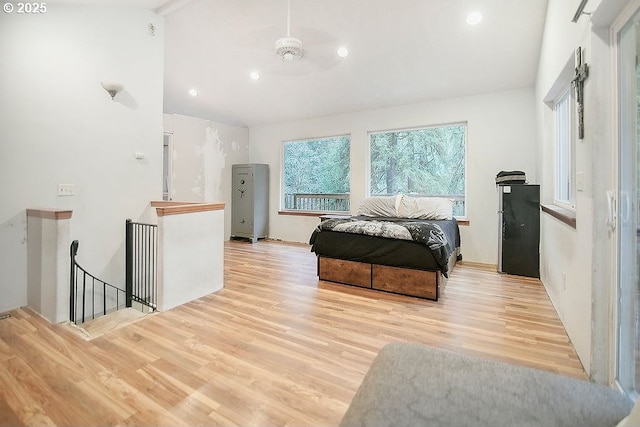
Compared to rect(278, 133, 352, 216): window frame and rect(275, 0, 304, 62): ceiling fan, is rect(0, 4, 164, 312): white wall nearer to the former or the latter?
rect(275, 0, 304, 62): ceiling fan

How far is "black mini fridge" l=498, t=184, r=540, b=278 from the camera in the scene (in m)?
3.73

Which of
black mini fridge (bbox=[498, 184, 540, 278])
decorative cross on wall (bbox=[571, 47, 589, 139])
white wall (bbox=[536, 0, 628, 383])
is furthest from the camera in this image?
black mini fridge (bbox=[498, 184, 540, 278])

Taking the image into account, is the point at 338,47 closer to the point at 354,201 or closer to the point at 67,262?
the point at 354,201

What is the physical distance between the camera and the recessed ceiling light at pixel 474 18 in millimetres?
3225

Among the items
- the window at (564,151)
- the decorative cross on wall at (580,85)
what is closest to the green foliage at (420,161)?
the window at (564,151)

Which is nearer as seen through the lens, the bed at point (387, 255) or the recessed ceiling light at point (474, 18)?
the bed at point (387, 255)

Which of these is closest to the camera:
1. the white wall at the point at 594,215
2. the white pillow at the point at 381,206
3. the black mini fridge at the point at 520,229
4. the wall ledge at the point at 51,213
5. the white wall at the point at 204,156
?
the white wall at the point at 594,215

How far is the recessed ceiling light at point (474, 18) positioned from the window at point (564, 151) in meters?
1.18

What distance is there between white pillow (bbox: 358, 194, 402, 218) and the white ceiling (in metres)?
1.69

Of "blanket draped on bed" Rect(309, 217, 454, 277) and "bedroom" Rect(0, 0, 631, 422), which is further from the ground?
"bedroom" Rect(0, 0, 631, 422)

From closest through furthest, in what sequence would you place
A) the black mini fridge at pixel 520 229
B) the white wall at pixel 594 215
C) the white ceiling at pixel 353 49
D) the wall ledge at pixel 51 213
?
the white wall at pixel 594 215, the wall ledge at pixel 51 213, the white ceiling at pixel 353 49, the black mini fridge at pixel 520 229

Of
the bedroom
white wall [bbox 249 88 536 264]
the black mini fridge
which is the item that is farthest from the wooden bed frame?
white wall [bbox 249 88 536 264]

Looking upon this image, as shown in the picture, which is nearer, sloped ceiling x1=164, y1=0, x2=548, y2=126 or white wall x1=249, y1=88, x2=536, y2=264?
sloped ceiling x1=164, y1=0, x2=548, y2=126

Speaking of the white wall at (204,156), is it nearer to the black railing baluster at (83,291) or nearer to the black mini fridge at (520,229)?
the black railing baluster at (83,291)
